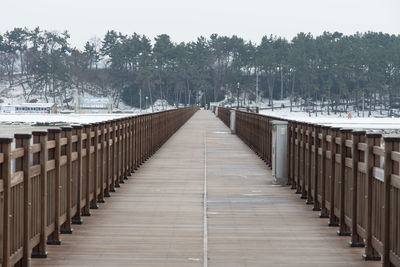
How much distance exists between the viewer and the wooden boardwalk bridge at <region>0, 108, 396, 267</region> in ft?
25.1

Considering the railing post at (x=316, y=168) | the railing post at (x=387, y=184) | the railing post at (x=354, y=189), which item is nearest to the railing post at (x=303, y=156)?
the railing post at (x=316, y=168)

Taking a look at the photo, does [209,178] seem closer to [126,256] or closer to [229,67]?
[126,256]

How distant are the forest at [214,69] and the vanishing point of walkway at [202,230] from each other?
6052 inches

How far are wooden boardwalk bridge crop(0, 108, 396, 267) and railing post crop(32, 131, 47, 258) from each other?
0.02m

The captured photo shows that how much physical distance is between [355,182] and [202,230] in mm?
2184

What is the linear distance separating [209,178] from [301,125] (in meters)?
3.74

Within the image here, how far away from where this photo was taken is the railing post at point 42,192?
740 cm

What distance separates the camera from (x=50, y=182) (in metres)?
8.02

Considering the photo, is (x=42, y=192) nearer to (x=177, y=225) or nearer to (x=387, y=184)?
(x=177, y=225)

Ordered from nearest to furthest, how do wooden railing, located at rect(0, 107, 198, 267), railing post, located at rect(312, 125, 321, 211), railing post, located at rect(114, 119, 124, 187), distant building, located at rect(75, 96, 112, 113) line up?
1. wooden railing, located at rect(0, 107, 198, 267)
2. railing post, located at rect(312, 125, 321, 211)
3. railing post, located at rect(114, 119, 124, 187)
4. distant building, located at rect(75, 96, 112, 113)

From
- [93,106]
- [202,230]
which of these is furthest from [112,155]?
[93,106]

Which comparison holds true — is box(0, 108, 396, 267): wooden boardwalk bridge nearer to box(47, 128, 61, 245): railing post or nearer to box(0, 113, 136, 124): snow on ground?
box(47, 128, 61, 245): railing post

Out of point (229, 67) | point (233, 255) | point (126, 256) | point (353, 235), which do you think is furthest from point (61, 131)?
point (229, 67)

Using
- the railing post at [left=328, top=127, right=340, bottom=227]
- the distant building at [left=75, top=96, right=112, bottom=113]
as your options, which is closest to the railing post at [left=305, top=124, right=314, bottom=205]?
the railing post at [left=328, top=127, right=340, bottom=227]
